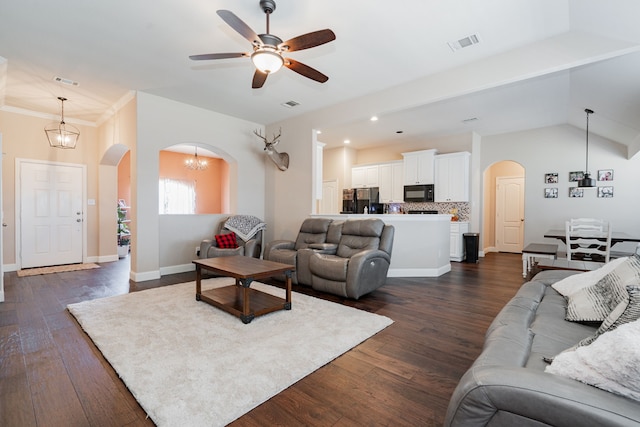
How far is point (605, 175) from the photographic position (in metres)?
6.21

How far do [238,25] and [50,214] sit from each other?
6070 millimetres

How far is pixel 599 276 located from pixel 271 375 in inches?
91.6

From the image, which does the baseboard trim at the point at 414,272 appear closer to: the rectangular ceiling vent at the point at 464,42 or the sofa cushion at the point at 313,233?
the sofa cushion at the point at 313,233

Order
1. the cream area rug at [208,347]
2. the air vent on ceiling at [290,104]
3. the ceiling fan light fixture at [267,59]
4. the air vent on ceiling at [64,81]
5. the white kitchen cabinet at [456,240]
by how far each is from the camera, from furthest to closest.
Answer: the white kitchen cabinet at [456,240], the air vent on ceiling at [290,104], the air vent on ceiling at [64,81], the ceiling fan light fixture at [267,59], the cream area rug at [208,347]

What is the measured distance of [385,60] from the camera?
368 centimetres

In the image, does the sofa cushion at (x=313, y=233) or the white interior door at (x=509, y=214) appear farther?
the white interior door at (x=509, y=214)

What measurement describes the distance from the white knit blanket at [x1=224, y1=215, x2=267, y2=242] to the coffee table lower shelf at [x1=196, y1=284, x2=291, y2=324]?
1.71 metres

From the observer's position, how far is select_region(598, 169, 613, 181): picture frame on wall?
616 centimetres

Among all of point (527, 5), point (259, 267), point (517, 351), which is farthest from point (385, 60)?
point (517, 351)

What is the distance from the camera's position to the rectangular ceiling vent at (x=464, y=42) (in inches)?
126

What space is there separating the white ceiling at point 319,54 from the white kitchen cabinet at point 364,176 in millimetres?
2643

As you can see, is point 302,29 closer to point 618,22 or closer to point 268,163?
point 618,22

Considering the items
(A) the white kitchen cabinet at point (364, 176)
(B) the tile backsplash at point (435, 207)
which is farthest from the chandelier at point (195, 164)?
(B) the tile backsplash at point (435, 207)

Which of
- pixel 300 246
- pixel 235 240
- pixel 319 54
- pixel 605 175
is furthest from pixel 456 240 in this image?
pixel 319 54
